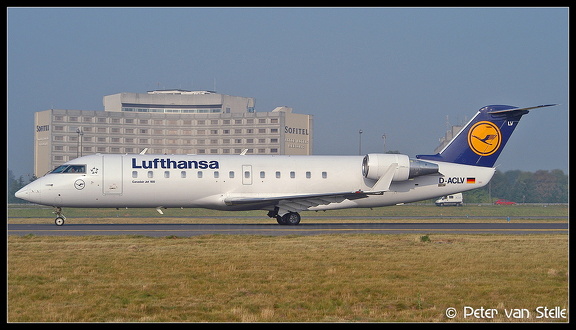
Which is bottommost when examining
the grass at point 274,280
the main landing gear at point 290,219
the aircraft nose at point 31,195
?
the grass at point 274,280

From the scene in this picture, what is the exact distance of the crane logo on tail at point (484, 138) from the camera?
4028 cm

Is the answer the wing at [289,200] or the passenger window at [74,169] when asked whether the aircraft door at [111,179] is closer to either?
the passenger window at [74,169]

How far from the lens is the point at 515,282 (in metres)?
18.7

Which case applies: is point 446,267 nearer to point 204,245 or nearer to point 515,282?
point 515,282

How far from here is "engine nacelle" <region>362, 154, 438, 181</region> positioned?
38.3 m

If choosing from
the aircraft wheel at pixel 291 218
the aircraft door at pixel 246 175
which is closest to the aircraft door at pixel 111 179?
the aircraft door at pixel 246 175

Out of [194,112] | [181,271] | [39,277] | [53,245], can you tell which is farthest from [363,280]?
[194,112]

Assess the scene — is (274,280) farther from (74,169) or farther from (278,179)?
(74,169)

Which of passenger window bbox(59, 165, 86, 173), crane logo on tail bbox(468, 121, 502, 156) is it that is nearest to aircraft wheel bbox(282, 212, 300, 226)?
passenger window bbox(59, 165, 86, 173)

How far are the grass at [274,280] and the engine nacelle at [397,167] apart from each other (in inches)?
466

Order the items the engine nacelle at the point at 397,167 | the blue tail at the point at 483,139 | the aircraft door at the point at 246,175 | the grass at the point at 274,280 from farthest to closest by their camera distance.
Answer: the blue tail at the point at 483,139 < the engine nacelle at the point at 397,167 < the aircraft door at the point at 246,175 < the grass at the point at 274,280

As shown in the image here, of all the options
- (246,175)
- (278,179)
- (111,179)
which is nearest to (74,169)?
(111,179)

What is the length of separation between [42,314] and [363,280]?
7.96 m

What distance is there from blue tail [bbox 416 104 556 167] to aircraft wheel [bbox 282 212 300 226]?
7886 millimetres
